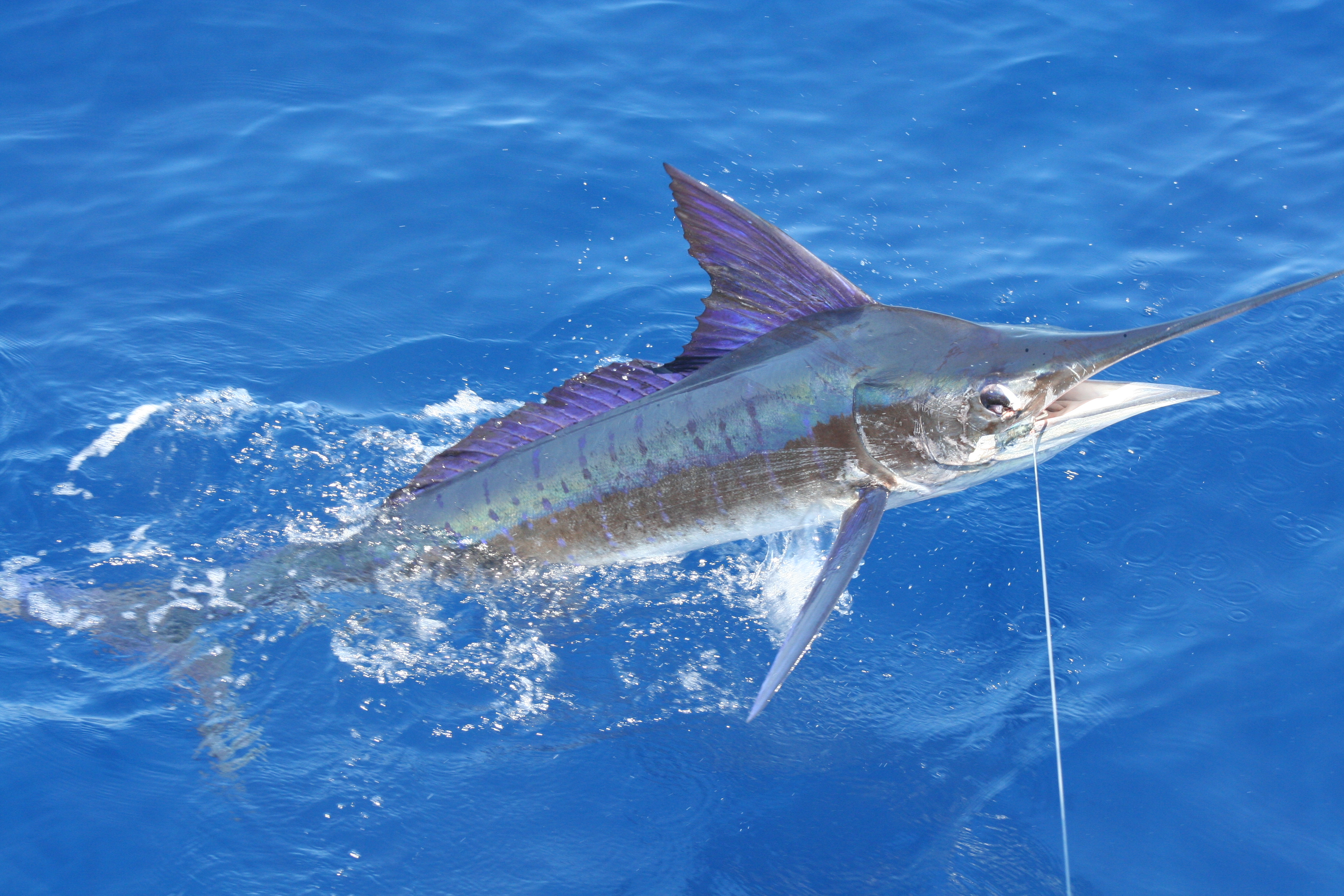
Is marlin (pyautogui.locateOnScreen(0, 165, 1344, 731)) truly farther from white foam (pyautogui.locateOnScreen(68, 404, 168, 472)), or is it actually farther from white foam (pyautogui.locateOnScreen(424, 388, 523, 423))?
white foam (pyautogui.locateOnScreen(424, 388, 523, 423))

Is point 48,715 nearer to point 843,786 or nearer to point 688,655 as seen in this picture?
point 688,655

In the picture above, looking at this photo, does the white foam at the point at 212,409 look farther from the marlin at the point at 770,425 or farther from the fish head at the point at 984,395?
the fish head at the point at 984,395

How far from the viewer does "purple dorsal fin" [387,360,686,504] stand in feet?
15.0

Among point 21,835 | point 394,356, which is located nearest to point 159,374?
point 394,356

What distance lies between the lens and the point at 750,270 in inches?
173

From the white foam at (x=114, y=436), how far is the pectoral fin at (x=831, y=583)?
13.5ft

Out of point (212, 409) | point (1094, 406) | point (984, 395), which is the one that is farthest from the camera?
point (212, 409)

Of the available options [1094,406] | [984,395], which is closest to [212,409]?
[984,395]

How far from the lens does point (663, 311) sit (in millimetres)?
7059

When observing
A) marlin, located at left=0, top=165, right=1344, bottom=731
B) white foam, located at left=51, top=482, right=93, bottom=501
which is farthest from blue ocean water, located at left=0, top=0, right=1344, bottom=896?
marlin, located at left=0, top=165, right=1344, bottom=731

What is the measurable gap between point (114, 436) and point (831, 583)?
436 cm

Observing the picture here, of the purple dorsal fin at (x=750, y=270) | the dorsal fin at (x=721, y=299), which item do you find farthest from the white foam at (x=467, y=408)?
the purple dorsal fin at (x=750, y=270)

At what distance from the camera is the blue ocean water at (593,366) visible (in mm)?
4344

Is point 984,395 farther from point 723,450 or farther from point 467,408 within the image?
point 467,408
